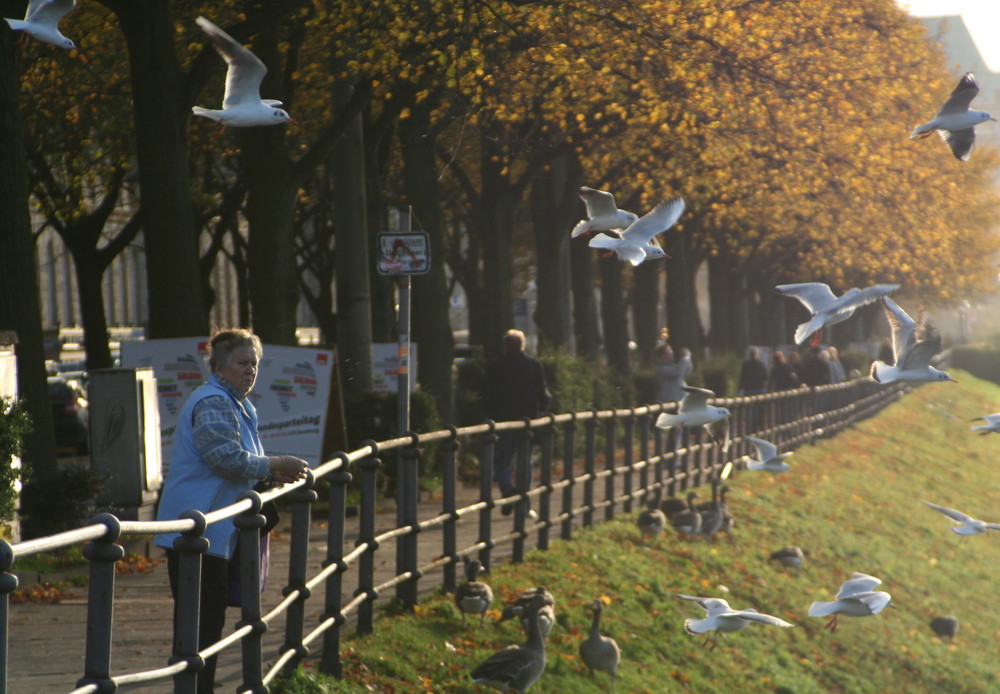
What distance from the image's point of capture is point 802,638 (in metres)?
15.4

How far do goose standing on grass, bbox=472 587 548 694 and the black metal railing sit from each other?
752mm

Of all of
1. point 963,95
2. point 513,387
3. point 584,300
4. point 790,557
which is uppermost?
point 963,95

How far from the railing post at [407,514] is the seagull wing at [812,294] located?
2.58 metres

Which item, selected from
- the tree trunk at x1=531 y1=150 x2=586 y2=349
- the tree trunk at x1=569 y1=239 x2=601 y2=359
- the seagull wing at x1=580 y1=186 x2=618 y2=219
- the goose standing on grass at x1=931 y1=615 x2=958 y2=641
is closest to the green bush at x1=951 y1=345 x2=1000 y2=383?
the tree trunk at x1=569 y1=239 x2=601 y2=359

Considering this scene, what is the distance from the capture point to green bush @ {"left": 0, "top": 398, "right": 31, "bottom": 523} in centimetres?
1011

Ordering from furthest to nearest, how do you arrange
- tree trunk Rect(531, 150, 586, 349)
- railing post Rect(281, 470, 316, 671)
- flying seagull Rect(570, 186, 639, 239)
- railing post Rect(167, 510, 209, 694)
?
tree trunk Rect(531, 150, 586, 349), flying seagull Rect(570, 186, 639, 239), railing post Rect(281, 470, 316, 671), railing post Rect(167, 510, 209, 694)

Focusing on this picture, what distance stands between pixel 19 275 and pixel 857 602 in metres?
6.83

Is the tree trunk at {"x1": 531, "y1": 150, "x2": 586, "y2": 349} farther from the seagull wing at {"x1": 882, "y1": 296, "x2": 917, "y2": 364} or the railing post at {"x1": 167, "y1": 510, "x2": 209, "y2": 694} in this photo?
the railing post at {"x1": 167, "y1": 510, "x2": 209, "y2": 694}

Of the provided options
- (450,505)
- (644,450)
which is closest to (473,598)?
(450,505)

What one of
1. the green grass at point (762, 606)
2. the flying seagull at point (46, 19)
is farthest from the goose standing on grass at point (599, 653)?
the flying seagull at point (46, 19)

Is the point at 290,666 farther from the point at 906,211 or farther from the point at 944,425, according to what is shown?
the point at 944,425

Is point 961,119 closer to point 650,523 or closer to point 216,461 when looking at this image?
point 216,461

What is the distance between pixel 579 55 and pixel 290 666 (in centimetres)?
1211

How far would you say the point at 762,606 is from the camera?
52.0 feet
